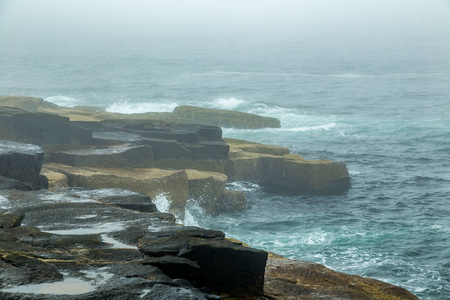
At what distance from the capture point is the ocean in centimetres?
2155

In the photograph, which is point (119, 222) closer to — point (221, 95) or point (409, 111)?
point (409, 111)

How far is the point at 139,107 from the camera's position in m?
59.2

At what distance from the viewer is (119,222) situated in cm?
1102

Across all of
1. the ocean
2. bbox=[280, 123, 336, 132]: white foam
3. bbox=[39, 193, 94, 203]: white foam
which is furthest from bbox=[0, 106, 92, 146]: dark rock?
bbox=[280, 123, 336, 132]: white foam

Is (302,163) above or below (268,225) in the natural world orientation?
above

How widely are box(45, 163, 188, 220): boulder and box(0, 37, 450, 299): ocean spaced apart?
4.56ft

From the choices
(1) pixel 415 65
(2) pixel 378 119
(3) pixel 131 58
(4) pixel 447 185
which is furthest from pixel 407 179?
(3) pixel 131 58

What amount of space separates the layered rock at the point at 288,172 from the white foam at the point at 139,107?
91.5 ft

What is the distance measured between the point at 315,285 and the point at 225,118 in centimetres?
3615

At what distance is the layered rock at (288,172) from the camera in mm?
29016

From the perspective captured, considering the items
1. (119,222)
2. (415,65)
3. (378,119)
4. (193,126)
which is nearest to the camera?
(119,222)

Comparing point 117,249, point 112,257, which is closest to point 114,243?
point 117,249

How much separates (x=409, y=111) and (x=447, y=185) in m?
→ 28.1

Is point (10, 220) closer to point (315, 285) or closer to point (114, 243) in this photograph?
point (114, 243)
